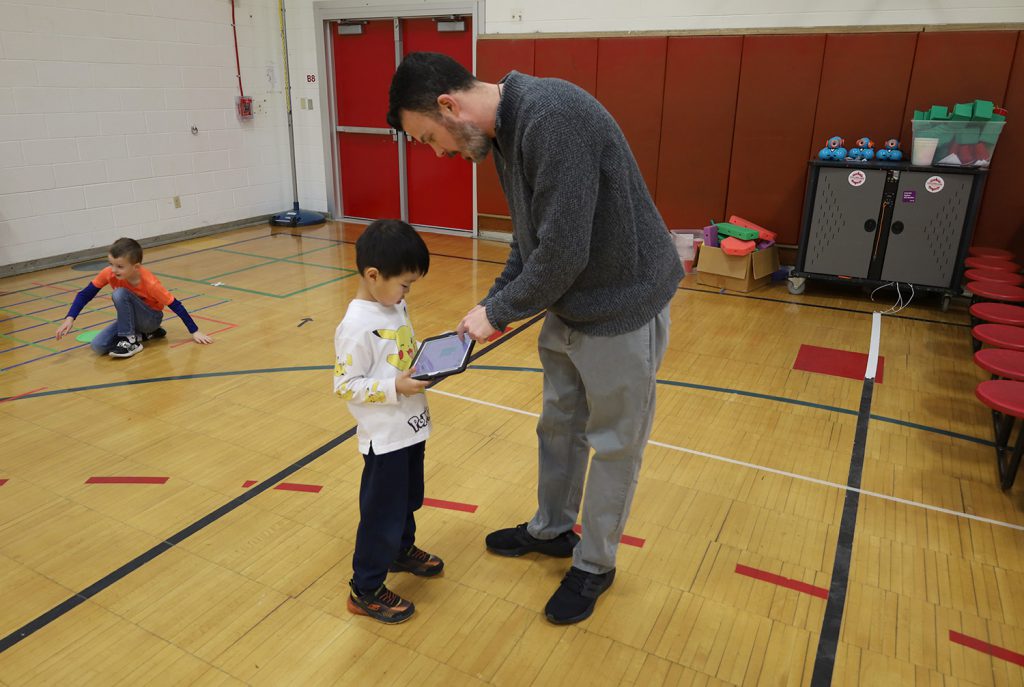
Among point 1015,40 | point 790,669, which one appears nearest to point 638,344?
point 790,669

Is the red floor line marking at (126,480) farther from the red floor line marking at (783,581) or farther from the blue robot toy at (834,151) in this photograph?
the blue robot toy at (834,151)

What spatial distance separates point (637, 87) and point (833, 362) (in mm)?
3228

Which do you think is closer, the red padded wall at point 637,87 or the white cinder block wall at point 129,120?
the white cinder block wall at point 129,120

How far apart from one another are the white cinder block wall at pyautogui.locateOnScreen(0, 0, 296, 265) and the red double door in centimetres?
80

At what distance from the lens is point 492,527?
2.46 metres

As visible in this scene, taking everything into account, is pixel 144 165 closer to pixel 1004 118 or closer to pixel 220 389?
A: pixel 220 389

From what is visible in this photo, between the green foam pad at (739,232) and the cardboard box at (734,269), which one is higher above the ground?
the green foam pad at (739,232)

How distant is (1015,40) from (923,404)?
3065 mm

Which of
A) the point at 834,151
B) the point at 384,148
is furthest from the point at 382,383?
the point at 384,148

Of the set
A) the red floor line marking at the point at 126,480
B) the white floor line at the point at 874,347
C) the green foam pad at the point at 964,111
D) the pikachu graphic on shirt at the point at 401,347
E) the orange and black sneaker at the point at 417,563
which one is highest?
the green foam pad at the point at 964,111

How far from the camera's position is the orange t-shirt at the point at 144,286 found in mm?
4043

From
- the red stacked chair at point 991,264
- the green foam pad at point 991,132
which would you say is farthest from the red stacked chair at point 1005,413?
the green foam pad at point 991,132

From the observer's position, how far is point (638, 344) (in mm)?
1791

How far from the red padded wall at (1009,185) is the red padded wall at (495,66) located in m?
3.72
